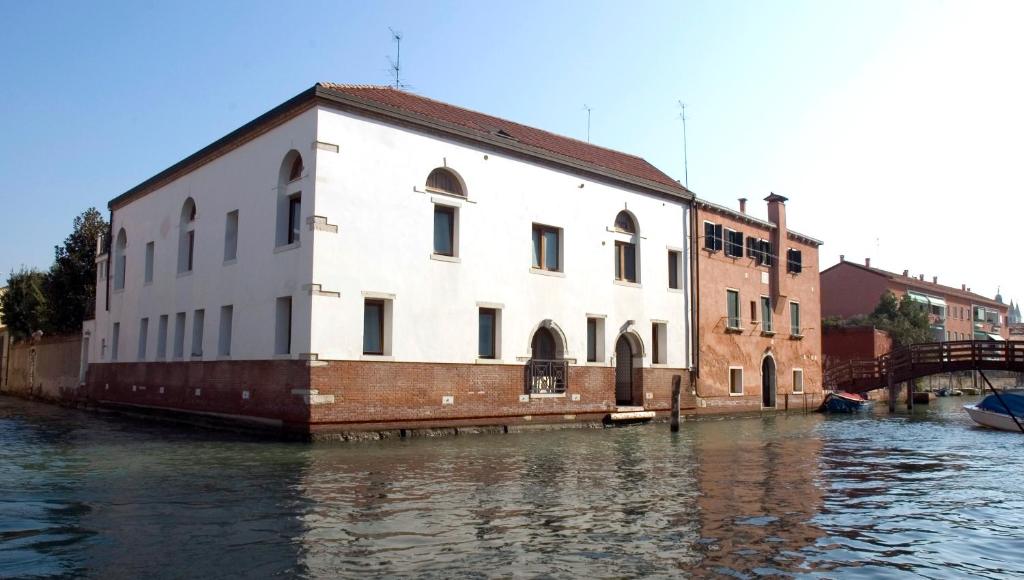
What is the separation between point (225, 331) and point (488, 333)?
6.99m

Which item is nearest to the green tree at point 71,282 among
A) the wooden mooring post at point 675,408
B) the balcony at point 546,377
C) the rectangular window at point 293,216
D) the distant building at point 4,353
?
the distant building at point 4,353

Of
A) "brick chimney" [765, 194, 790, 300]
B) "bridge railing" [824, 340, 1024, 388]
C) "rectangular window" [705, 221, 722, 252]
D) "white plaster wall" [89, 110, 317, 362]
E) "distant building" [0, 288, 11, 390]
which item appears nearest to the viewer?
"white plaster wall" [89, 110, 317, 362]

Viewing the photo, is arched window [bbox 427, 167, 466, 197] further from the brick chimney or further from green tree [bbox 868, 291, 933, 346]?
green tree [bbox 868, 291, 933, 346]

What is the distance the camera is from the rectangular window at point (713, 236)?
28594mm

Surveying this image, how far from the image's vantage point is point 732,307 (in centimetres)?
2983

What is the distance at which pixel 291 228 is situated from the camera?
19.2 metres

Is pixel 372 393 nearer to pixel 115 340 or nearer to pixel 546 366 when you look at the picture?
pixel 546 366

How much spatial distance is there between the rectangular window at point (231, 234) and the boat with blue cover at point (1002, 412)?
22711 mm

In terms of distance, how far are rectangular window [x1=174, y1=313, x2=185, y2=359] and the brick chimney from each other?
72.6 feet

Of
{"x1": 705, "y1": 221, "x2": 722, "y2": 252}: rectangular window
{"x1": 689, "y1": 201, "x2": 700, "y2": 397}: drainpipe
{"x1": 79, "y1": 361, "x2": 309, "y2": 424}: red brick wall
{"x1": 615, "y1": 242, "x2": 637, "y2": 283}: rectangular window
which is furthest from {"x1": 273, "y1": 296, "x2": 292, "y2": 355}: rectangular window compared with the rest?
{"x1": 705, "y1": 221, "x2": 722, "y2": 252}: rectangular window

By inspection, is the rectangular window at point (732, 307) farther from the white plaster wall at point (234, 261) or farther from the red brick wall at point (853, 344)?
the white plaster wall at point (234, 261)

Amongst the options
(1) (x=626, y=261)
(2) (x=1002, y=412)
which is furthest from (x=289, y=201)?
(2) (x=1002, y=412)

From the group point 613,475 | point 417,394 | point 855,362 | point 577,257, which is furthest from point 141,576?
point 855,362

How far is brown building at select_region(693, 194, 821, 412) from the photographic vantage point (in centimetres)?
2823
